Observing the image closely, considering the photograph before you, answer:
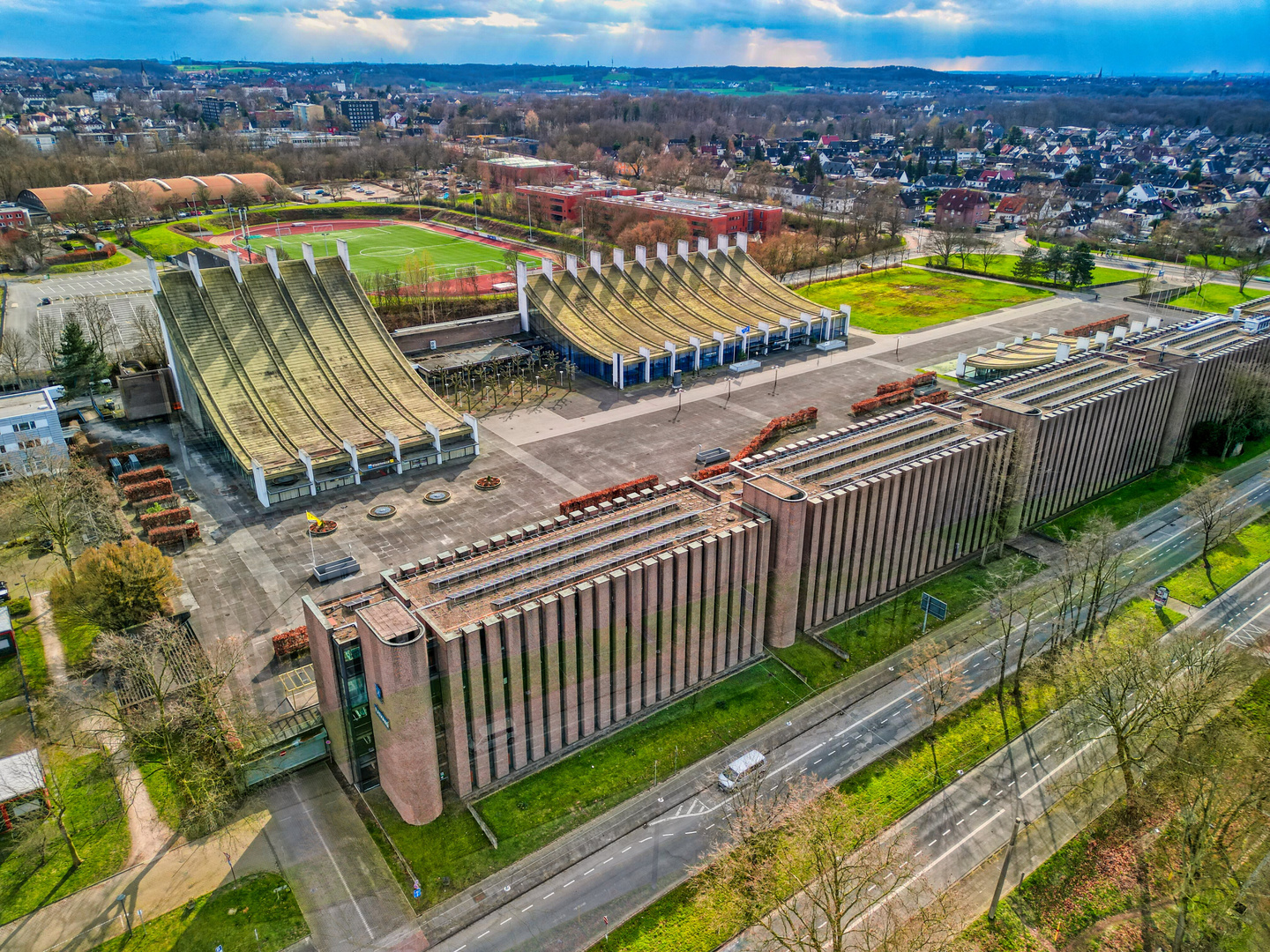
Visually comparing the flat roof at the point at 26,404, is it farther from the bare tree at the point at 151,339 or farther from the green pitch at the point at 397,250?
the green pitch at the point at 397,250

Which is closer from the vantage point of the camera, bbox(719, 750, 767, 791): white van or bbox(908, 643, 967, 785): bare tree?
bbox(719, 750, 767, 791): white van

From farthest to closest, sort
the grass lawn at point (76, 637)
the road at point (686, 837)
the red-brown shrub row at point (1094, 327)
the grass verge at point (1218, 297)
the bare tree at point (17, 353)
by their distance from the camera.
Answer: the grass verge at point (1218, 297)
the red-brown shrub row at point (1094, 327)
the bare tree at point (17, 353)
the grass lawn at point (76, 637)
the road at point (686, 837)

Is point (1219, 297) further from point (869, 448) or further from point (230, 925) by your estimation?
point (230, 925)

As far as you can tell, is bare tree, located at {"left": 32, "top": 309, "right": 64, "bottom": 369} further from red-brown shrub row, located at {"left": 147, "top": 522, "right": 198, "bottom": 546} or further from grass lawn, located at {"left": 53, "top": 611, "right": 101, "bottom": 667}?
grass lawn, located at {"left": 53, "top": 611, "right": 101, "bottom": 667}

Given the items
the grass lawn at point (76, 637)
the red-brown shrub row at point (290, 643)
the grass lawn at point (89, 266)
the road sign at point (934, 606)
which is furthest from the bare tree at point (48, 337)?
the road sign at point (934, 606)

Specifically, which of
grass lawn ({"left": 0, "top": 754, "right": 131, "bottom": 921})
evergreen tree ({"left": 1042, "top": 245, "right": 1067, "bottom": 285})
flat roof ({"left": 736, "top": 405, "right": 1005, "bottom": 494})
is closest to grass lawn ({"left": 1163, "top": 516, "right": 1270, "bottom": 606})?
flat roof ({"left": 736, "top": 405, "right": 1005, "bottom": 494})

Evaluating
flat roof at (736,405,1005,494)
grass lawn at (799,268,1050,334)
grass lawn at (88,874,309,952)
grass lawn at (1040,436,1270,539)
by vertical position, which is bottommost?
grass lawn at (88,874,309,952)

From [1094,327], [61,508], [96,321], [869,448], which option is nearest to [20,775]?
[61,508]

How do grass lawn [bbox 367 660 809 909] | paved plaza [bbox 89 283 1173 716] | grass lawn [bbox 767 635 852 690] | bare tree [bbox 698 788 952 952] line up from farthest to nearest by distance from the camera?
paved plaza [bbox 89 283 1173 716] < grass lawn [bbox 767 635 852 690] < grass lawn [bbox 367 660 809 909] < bare tree [bbox 698 788 952 952]
